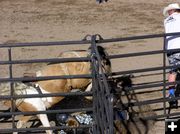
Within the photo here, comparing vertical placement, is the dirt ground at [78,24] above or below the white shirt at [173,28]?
above

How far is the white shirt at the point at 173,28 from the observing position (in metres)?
7.65

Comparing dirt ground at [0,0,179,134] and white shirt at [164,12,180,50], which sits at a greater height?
dirt ground at [0,0,179,134]

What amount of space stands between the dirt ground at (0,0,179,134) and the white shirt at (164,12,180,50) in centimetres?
167

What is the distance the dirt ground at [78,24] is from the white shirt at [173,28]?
5.48 ft

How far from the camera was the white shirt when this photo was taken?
7.65m

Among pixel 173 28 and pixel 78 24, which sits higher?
pixel 78 24

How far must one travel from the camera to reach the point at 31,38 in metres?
12.8


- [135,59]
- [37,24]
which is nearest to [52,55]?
[135,59]

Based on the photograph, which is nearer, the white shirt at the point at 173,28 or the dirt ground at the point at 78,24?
the white shirt at the point at 173,28

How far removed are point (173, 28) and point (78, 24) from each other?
6.51 m

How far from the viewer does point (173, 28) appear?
7844 mm

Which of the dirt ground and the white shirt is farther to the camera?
the dirt ground

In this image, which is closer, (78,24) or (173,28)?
(173,28)

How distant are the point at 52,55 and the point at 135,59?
164cm
